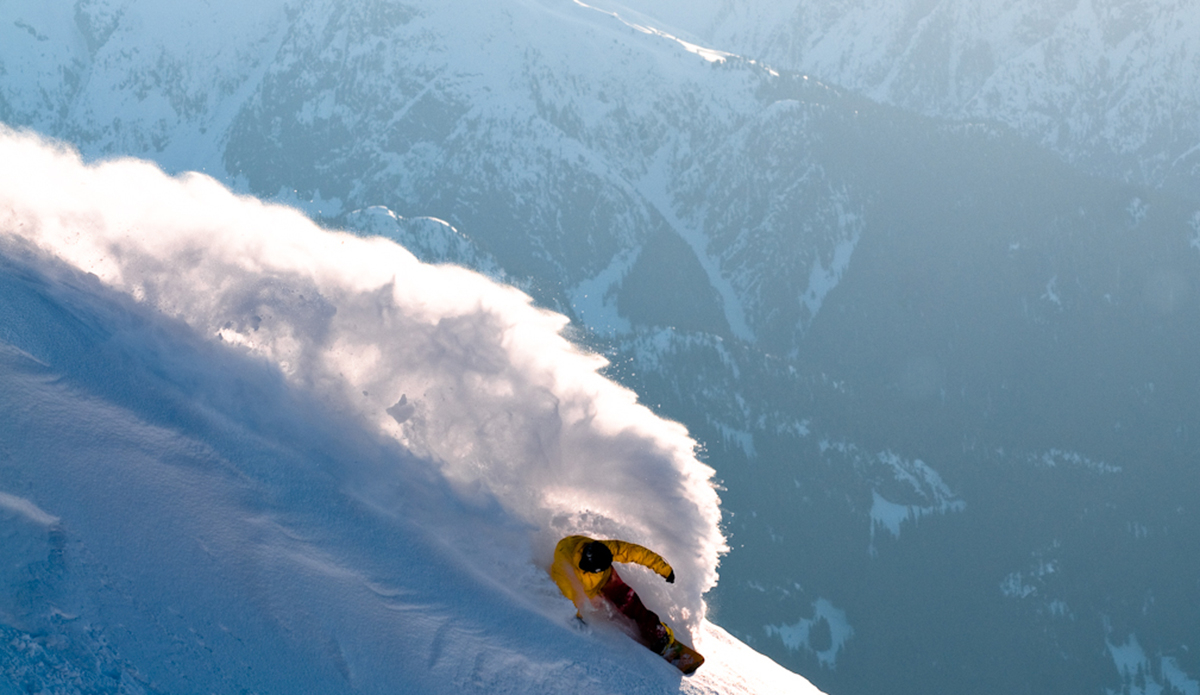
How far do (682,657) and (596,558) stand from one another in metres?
2.12

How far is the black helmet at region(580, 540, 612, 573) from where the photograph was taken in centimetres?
1173

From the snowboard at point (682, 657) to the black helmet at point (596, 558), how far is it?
1715 mm

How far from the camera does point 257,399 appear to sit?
523 inches

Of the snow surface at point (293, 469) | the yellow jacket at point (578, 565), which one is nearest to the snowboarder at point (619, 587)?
the yellow jacket at point (578, 565)

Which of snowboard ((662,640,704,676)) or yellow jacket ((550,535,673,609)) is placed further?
snowboard ((662,640,704,676))

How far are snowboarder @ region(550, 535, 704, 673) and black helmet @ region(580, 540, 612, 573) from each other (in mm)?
35

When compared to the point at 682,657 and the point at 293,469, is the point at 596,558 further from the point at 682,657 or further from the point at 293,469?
the point at 293,469

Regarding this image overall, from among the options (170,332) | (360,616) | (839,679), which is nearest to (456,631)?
(360,616)

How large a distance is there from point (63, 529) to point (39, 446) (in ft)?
3.89

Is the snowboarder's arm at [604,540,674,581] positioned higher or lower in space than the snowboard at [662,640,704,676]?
higher

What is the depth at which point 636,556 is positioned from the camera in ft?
40.4

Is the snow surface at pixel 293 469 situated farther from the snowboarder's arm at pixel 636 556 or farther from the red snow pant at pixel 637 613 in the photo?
the snowboarder's arm at pixel 636 556

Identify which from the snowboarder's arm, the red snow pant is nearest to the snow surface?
the red snow pant

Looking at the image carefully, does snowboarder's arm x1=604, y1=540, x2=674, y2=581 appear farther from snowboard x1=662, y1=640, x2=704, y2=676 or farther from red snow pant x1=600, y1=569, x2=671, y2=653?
snowboard x1=662, y1=640, x2=704, y2=676
